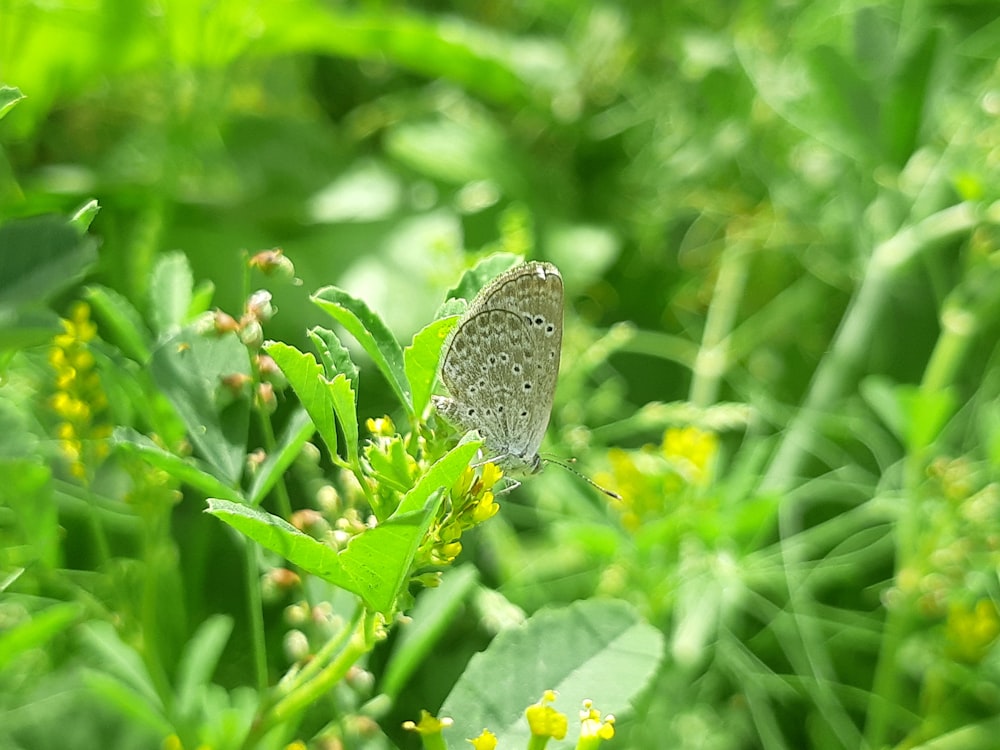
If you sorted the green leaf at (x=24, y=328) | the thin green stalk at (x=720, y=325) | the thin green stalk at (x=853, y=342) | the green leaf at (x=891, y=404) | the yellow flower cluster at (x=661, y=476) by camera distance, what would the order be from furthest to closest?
the thin green stalk at (x=720, y=325)
the thin green stalk at (x=853, y=342)
the green leaf at (x=891, y=404)
the yellow flower cluster at (x=661, y=476)
the green leaf at (x=24, y=328)

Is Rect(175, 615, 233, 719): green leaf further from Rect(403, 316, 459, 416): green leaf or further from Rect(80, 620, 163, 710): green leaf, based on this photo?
Rect(403, 316, 459, 416): green leaf

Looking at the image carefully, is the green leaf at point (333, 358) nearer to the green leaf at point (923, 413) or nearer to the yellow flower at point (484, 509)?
the yellow flower at point (484, 509)

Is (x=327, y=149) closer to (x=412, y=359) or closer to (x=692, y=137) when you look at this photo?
(x=692, y=137)

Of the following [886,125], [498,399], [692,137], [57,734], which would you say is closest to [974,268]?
[886,125]

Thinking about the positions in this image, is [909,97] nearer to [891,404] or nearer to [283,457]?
[891,404]

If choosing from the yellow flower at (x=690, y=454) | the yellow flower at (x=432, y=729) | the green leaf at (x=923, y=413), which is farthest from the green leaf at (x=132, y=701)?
the green leaf at (x=923, y=413)

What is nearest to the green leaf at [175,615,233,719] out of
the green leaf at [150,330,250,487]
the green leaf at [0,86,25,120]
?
the green leaf at [150,330,250,487]
